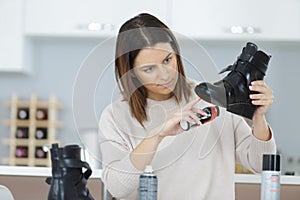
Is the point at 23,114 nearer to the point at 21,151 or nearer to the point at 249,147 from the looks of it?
the point at 21,151

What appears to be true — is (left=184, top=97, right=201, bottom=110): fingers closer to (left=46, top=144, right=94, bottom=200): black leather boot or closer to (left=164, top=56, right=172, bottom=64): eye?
(left=164, top=56, right=172, bottom=64): eye

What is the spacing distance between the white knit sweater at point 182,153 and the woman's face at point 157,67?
0.09 metres

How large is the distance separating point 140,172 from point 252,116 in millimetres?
284

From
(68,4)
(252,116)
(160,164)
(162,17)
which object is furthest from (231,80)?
(68,4)

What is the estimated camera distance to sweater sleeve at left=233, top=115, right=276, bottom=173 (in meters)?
1.54

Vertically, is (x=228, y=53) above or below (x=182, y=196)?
above

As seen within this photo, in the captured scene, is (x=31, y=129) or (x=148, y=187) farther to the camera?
(x=31, y=129)

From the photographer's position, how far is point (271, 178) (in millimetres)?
1355

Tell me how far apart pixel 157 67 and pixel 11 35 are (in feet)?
4.82

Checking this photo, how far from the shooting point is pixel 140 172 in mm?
1505

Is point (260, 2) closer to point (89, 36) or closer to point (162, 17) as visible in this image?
point (162, 17)

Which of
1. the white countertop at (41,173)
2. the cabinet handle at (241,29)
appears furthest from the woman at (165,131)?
the cabinet handle at (241,29)

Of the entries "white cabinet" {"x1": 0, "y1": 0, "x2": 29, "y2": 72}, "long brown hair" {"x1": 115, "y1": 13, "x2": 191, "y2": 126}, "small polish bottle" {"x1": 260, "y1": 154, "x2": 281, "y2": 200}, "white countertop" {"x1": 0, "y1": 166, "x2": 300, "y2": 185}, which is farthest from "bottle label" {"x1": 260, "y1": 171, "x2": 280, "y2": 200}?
"white cabinet" {"x1": 0, "y1": 0, "x2": 29, "y2": 72}

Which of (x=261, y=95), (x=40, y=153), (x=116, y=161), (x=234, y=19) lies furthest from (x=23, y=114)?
(x=261, y=95)
